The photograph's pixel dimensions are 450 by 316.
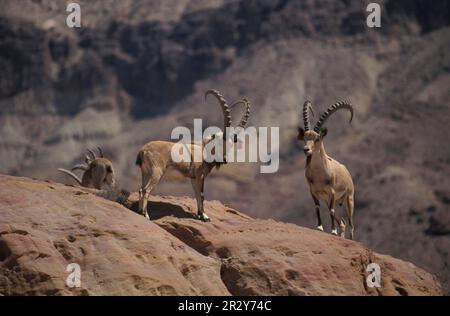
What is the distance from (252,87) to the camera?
11062 cm

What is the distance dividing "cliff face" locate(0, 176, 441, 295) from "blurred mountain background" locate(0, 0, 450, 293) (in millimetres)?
61900

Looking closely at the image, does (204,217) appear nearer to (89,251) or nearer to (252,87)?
(89,251)

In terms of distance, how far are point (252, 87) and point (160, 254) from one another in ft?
297

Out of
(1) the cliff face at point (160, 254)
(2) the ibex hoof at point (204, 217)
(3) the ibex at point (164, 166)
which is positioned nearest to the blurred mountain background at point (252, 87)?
(3) the ibex at point (164, 166)

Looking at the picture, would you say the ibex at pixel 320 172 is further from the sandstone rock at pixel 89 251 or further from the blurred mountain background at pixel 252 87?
the blurred mountain background at pixel 252 87

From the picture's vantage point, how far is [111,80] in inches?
4756

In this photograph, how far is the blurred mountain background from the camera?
94188 mm

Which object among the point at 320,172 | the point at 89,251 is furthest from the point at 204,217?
the point at 89,251

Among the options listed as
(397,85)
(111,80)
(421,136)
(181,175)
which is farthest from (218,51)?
(181,175)

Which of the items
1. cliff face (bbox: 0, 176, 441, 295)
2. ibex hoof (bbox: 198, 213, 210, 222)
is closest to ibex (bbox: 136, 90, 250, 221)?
ibex hoof (bbox: 198, 213, 210, 222)

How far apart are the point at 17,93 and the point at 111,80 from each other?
11165 millimetres

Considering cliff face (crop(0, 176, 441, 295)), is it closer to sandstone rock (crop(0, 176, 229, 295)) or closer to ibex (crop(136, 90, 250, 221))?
sandstone rock (crop(0, 176, 229, 295))
